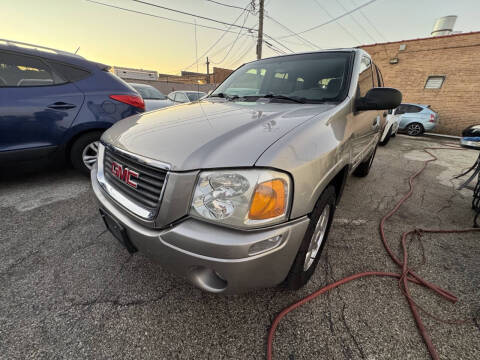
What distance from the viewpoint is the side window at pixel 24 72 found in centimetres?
235

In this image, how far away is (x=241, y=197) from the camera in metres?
0.93

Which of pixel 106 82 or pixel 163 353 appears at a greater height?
pixel 106 82

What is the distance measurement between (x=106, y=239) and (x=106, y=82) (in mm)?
2180

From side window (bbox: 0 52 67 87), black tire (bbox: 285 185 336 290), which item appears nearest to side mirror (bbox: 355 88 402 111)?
black tire (bbox: 285 185 336 290)

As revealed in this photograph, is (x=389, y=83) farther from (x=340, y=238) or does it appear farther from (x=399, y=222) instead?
(x=340, y=238)

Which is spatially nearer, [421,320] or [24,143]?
[421,320]

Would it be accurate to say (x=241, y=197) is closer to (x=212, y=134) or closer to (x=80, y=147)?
(x=212, y=134)

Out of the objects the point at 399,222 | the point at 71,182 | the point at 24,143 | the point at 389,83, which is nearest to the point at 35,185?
the point at 71,182

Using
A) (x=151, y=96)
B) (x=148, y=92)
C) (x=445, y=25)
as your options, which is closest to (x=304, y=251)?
(x=151, y=96)

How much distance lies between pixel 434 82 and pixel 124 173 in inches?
571

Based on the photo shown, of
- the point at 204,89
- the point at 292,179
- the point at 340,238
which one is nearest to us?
the point at 292,179

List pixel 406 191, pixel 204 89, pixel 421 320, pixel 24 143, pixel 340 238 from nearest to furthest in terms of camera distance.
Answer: pixel 421 320, pixel 340 238, pixel 24 143, pixel 406 191, pixel 204 89

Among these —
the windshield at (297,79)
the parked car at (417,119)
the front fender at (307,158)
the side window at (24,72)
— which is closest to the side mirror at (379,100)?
the windshield at (297,79)

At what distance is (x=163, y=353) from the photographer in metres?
1.11
